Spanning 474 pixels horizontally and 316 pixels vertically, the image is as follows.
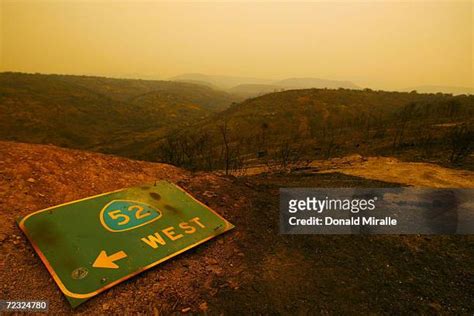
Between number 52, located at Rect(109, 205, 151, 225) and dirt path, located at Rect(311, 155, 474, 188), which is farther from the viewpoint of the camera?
dirt path, located at Rect(311, 155, 474, 188)

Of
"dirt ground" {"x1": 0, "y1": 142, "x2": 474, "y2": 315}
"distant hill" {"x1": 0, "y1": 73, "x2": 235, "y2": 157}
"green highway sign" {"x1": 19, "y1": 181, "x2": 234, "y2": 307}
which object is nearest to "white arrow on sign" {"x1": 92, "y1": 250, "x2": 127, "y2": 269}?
"green highway sign" {"x1": 19, "y1": 181, "x2": 234, "y2": 307}

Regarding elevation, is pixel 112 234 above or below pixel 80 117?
above

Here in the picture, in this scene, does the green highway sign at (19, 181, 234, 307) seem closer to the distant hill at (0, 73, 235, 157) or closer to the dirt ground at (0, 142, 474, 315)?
the dirt ground at (0, 142, 474, 315)

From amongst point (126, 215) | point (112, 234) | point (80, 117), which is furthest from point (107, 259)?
point (80, 117)

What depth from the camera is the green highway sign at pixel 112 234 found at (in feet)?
9.00

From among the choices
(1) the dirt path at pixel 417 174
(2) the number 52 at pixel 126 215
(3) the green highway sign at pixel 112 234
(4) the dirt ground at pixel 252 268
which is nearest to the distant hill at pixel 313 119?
(1) the dirt path at pixel 417 174

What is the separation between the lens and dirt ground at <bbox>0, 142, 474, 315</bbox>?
2672 millimetres

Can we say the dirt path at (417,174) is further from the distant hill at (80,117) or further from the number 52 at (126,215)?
the distant hill at (80,117)

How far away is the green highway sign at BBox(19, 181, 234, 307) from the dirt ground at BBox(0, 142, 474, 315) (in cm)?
11

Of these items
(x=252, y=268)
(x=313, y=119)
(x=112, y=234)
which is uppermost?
(x=313, y=119)

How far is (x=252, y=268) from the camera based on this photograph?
3219 mm

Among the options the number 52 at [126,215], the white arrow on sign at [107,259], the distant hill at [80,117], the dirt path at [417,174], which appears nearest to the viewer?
the white arrow on sign at [107,259]

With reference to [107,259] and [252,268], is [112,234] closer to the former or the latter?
[107,259]

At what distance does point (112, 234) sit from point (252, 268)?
1.72 m
